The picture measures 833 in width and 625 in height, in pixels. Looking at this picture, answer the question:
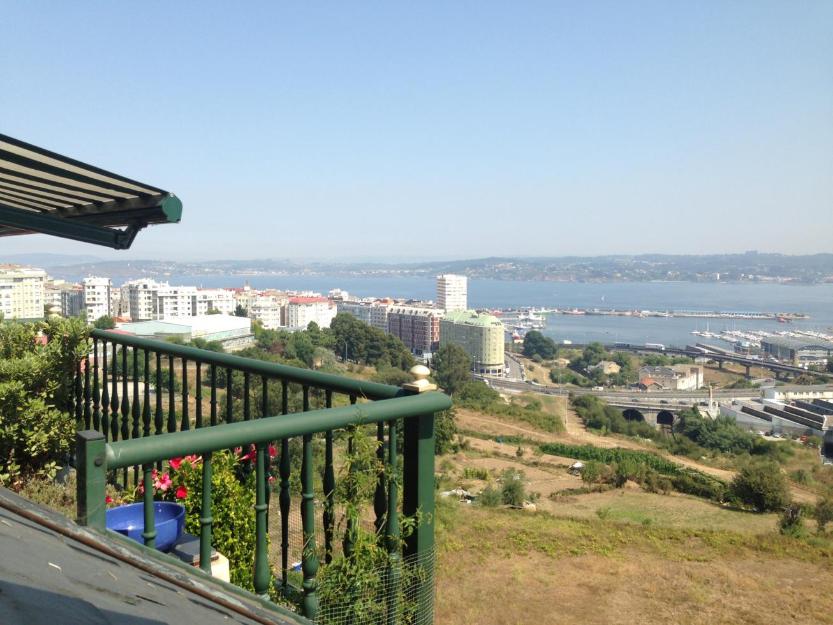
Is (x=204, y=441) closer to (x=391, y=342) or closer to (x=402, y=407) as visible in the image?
(x=402, y=407)

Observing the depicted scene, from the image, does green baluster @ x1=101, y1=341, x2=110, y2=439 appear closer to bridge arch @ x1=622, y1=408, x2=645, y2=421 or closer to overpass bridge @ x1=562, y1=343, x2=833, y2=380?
bridge arch @ x1=622, y1=408, x2=645, y2=421

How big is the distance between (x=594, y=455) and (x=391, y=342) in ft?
72.0

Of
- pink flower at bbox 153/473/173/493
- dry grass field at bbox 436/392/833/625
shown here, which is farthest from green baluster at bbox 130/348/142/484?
dry grass field at bbox 436/392/833/625

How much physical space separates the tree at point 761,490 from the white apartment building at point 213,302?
59418 millimetres

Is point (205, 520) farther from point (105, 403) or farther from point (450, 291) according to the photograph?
point (450, 291)

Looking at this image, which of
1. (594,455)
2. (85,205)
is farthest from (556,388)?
(85,205)

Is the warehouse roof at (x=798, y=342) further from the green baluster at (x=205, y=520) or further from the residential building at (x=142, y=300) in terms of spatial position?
the green baluster at (x=205, y=520)

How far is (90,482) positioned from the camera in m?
0.98

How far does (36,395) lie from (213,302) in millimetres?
69259

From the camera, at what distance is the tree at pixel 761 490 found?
13.9m

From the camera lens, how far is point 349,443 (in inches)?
61.1

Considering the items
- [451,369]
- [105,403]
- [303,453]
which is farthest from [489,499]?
[451,369]

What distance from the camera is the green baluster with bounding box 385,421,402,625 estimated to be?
1.62 meters

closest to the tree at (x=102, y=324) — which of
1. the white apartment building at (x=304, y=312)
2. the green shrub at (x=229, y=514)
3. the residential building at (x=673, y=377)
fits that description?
the green shrub at (x=229, y=514)
